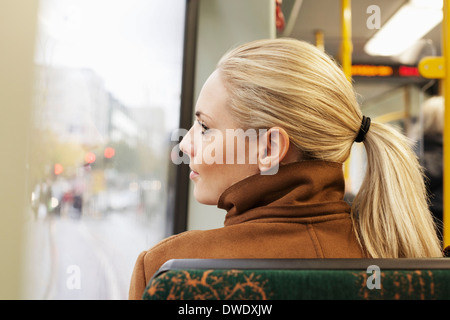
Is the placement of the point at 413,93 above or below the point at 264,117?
above

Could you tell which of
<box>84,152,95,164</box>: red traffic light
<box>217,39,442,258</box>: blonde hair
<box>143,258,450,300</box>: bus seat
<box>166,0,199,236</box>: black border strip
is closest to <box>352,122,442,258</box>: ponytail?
<box>217,39,442,258</box>: blonde hair

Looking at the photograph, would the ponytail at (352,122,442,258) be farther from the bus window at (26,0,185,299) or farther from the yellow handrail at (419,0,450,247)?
the bus window at (26,0,185,299)

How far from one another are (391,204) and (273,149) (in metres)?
0.31

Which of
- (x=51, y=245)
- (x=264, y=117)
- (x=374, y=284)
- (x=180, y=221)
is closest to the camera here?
(x=374, y=284)

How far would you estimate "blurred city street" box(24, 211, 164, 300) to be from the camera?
4.56ft

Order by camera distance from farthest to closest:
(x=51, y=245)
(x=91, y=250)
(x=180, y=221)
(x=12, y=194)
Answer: (x=180, y=221), (x=91, y=250), (x=51, y=245), (x=12, y=194)

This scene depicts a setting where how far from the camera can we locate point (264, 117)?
98cm

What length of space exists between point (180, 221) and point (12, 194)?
1467 mm

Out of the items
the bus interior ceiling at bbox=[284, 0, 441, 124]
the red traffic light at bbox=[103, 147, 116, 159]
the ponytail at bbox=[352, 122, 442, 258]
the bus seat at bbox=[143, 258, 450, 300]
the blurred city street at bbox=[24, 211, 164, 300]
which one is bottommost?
the blurred city street at bbox=[24, 211, 164, 300]

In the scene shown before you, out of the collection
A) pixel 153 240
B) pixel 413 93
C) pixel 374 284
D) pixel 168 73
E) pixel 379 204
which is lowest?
pixel 153 240

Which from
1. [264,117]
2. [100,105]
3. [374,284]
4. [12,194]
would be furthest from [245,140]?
[100,105]

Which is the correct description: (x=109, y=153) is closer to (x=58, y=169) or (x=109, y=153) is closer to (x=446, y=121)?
(x=58, y=169)

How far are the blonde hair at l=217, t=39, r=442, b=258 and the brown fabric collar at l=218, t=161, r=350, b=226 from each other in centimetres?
6

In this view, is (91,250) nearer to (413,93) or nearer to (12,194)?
(12,194)
